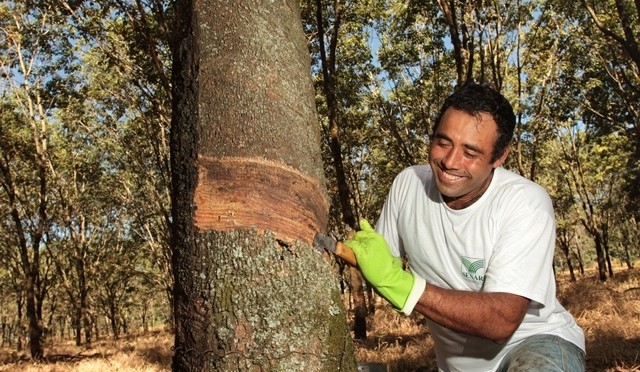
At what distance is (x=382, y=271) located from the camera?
6.53 feet

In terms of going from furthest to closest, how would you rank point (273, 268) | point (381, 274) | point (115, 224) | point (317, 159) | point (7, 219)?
point (115, 224), point (7, 219), point (381, 274), point (317, 159), point (273, 268)

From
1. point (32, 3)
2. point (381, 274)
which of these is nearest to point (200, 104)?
point (381, 274)

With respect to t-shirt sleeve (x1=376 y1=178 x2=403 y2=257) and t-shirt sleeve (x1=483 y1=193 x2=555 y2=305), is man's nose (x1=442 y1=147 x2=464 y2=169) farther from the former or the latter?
t-shirt sleeve (x1=376 y1=178 x2=403 y2=257)

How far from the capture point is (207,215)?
1.54 m

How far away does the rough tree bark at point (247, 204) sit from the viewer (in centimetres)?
145

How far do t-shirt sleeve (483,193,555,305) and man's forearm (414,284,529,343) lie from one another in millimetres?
123

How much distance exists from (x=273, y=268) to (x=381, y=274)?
0.60 metres

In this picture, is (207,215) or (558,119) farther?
(558,119)

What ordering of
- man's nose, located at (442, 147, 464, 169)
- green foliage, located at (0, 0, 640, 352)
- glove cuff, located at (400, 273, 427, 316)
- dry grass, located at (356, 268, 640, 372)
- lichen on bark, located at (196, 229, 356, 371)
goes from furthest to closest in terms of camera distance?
green foliage, located at (0, 0, 640, 352)
dry grass, located at (356, 268, 640, 372)
man's nose, located at (442, 147, 464, 169)
glove cuff, located at (400, 273, 427, 316)
lichen on bark, located at (196, 229, 356, 371)

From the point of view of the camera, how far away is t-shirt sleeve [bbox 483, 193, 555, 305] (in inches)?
82.9

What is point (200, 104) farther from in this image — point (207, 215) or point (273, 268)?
point (273, 268)

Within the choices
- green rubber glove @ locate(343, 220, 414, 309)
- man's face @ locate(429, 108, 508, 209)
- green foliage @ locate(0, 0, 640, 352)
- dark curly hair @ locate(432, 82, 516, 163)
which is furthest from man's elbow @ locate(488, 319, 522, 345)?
green foliage @ locate(0, 0, 640, 352)

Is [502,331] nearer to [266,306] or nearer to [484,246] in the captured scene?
[484,246]

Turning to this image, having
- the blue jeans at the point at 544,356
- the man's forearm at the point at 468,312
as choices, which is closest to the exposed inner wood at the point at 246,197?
the man's forearm at the point at 468,312
